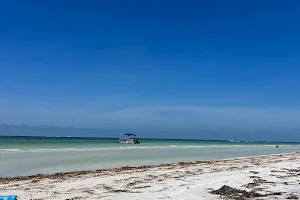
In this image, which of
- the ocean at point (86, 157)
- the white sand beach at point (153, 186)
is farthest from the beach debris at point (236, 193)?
the ocean at point (86, 157)

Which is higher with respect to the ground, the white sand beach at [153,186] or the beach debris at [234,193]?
the white sand beach at [153,186]

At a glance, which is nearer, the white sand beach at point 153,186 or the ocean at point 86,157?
the white sand beach at point 153,186

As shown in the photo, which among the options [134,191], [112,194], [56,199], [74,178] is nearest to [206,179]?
[134,191]

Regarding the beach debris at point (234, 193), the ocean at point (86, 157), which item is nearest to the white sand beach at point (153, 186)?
the beach debris at point (234, 193)

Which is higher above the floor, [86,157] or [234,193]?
[86,157]

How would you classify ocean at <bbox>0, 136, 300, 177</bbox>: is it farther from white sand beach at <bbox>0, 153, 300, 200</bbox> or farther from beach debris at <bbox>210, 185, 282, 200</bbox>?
beach debris at <bbox>210, 185, 282, 200</bbox>

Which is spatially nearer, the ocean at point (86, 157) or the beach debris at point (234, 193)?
the beach debris at point (234, 193)

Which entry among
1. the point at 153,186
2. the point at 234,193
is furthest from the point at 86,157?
the point at 234,193

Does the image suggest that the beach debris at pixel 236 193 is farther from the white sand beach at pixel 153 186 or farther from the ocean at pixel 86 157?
the ocean at pixel 86 157

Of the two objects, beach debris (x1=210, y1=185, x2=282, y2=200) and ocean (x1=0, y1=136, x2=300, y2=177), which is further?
ocean (x1=0, y1=136, x2=300, y2=177)

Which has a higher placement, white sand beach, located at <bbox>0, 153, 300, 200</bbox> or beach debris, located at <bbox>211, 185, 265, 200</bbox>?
white sand beach, located at <bbox>0, 153, 300, 200</bbox>

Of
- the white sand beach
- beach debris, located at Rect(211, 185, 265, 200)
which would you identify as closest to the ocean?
the white sand beach

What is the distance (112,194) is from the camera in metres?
9.32

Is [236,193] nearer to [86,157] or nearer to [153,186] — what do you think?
[153,186]
